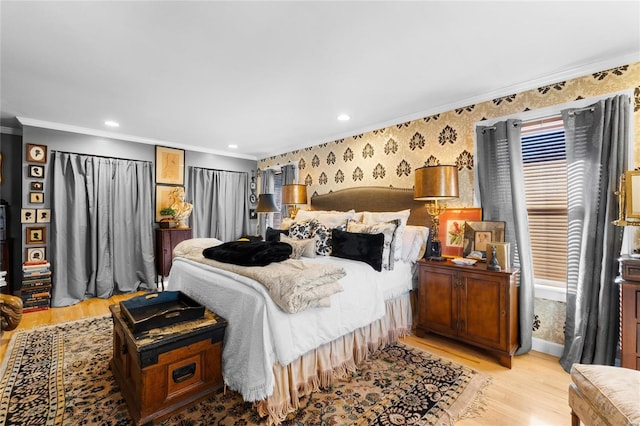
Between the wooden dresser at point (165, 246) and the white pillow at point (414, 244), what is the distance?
3.54 meters

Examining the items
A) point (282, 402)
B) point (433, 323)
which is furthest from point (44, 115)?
point (433, 323)

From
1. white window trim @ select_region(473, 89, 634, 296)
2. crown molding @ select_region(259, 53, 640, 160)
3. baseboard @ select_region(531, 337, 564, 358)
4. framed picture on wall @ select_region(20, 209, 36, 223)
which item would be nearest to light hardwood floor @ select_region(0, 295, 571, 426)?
baseboard @ select_region(531, 337, 564, 358)

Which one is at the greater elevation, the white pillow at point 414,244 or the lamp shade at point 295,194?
the lamp shade at point 295,194

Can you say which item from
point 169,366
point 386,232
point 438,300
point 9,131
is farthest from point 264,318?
point 9,131

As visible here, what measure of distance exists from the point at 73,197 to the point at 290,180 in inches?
123

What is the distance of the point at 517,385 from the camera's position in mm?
2092

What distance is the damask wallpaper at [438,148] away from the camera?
2340 mm

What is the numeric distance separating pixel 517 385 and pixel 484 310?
0.55m

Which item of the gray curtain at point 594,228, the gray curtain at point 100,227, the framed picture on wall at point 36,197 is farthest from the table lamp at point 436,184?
the framed picture on wall at point 36,197

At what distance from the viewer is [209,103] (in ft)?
10.3

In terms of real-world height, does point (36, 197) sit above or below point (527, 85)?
below

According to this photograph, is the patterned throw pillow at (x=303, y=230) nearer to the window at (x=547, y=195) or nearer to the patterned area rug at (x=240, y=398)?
the patterned area rug at (x=240, y=398)

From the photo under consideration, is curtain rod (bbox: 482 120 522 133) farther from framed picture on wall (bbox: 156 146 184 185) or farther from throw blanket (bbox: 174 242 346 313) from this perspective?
framed picture on wall (bbox: 156 146 184 185)

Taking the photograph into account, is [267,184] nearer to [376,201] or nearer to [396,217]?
[376,201]
